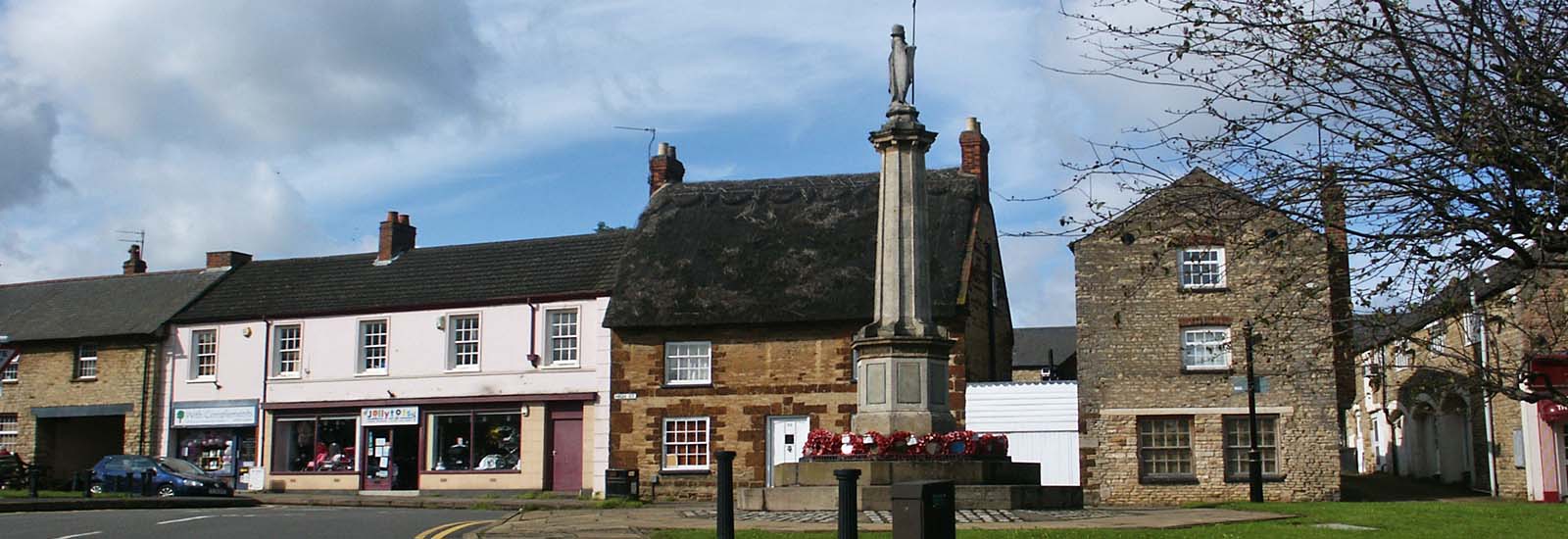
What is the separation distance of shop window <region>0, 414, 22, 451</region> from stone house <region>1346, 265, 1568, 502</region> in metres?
34.8

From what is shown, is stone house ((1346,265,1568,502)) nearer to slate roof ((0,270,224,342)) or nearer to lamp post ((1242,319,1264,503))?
lamp post ((1242,319,1264,503))

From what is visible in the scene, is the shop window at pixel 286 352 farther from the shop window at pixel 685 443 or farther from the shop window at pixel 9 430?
the shop window at pixel 685 443

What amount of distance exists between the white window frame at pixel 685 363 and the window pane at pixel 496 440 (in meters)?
4.12

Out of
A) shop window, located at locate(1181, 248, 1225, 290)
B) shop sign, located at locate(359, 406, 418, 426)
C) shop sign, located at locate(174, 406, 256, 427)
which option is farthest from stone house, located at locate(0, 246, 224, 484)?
shop window, located at locate(1181, 248, 1225, 290)

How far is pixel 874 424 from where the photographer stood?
20312 millimetres

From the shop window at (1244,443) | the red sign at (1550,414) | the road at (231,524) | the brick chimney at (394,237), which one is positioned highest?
the brick chimney at (394,237)

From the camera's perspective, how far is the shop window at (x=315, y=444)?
3619cm

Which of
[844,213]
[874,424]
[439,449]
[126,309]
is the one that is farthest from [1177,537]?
[126,309]

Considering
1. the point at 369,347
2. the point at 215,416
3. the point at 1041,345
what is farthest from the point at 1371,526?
the point at 1041,345

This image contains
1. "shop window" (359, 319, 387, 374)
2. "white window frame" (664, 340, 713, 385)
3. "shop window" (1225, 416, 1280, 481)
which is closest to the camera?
"shop window" (1225, 416, 1280, 481)

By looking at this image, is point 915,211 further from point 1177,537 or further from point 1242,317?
point 1242,317

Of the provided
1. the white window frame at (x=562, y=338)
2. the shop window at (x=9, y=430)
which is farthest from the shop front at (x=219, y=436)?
the white window frame at (x=562, y=338)

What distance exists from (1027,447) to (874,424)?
1181 cm

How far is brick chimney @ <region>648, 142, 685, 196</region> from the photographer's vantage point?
3750cm
